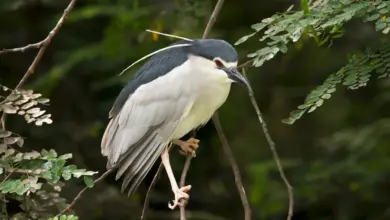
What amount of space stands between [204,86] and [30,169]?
552 mm

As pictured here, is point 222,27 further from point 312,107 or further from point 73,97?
point 312,107

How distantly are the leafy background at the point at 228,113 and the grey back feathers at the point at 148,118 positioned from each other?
926 millimetres

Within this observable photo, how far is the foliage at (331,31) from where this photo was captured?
214cm

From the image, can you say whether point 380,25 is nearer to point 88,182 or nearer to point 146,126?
point 146,126

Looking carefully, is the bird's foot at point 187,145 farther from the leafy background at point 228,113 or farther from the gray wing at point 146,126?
the leafy background at point 228,113

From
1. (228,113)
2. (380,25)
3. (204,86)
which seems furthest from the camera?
(228,113)

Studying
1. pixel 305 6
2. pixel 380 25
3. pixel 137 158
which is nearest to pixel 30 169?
pixel 137 158

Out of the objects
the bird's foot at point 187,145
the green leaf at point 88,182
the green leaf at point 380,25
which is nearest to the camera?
the green leaf at point 380,25

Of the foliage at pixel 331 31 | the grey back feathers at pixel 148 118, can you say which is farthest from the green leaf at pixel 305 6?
the grey back feathers at pixel 148 118

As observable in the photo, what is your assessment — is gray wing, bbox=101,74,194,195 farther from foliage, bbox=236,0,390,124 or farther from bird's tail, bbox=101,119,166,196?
foliage, bbox=236,0,390,124

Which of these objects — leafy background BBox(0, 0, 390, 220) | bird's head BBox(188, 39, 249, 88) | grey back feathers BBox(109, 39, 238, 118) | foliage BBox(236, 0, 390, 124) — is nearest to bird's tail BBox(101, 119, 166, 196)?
grey back feathers BBox(109, 39, 238, 118)

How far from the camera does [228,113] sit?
3.91m

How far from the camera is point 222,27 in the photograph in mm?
3936

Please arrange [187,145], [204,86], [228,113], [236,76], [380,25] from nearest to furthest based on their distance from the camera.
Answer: [380,25] < [236,76] < [204,86] < [187,145] < [228,113]
